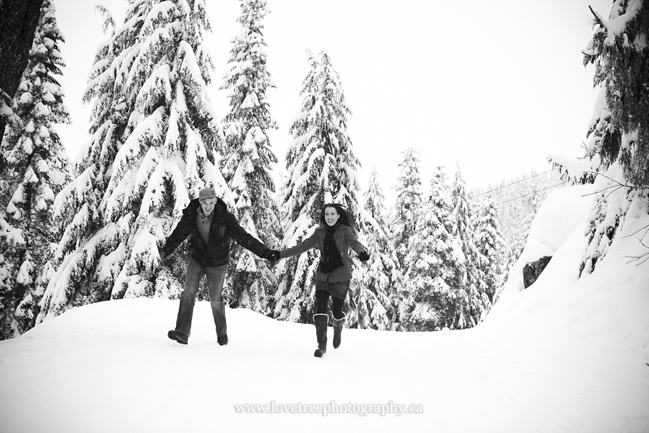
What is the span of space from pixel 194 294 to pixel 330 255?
2.02m

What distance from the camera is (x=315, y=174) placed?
15.0 metres

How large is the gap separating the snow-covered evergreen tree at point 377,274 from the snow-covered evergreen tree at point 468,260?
4.68 m

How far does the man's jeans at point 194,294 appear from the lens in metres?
4.91

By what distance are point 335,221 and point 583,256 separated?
4806 millimetres

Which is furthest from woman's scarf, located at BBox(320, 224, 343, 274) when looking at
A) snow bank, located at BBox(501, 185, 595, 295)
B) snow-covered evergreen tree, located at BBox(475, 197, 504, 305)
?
snow-covered evergreen tree, located at BBox(475, 197, 504, 305)

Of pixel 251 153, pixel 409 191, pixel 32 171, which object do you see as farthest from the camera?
pixel 409 191

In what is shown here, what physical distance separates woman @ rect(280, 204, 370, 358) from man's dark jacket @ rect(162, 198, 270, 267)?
2.20ft

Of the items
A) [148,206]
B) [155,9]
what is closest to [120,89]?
[155,9]

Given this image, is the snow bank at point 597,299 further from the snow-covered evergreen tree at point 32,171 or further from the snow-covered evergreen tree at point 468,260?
the snow-covered evergreen tree at point 32,171

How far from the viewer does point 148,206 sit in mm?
10352

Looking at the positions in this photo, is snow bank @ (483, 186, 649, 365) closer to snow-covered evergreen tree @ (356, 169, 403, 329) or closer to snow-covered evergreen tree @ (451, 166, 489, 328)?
snow-covered evergreen tree @ (356, 169, 403, 329)

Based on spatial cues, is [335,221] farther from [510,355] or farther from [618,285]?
[618,285]

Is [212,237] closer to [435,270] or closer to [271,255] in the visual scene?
[271,255]

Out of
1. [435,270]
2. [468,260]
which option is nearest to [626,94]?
[435,270]
